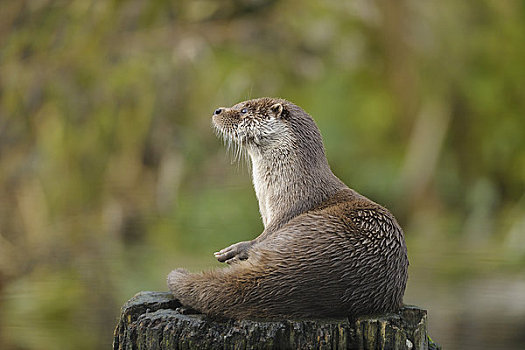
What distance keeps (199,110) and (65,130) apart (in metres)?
1.08

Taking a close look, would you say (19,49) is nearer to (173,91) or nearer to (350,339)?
(173,91)

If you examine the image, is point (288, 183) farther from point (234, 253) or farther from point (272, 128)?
point (234, 253)

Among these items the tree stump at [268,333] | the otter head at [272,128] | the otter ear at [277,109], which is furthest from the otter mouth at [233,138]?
the tree stump at [268,333]

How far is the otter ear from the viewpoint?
2.33 metres

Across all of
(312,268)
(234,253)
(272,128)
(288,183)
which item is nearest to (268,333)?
(312,268)

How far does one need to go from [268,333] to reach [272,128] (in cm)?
77

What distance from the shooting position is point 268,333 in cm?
178

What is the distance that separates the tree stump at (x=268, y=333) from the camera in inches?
70.1

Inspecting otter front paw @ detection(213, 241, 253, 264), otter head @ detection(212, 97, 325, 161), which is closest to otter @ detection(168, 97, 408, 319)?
otter front paw @ detection(213, 241, 253, 264)

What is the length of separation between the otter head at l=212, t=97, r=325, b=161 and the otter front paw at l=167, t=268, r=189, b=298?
0.53 meters

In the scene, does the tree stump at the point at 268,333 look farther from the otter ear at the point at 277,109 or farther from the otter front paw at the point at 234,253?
the otter ear at the point at 277,109

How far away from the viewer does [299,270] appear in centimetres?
186

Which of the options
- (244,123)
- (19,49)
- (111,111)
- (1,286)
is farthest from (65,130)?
(244,123)

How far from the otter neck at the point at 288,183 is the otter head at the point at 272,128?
0.06 ft
